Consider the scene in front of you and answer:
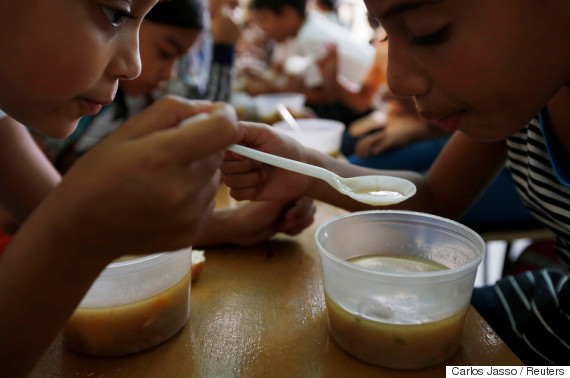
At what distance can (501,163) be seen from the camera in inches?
49.2

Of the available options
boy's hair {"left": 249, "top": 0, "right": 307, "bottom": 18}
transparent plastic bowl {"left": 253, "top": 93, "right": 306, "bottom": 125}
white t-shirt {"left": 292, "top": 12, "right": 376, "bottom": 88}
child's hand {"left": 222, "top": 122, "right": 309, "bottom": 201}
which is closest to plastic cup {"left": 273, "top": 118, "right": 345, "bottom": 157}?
transparent plastic bowl {"left": 253, "top": 93, "right": 306, "bottom": 125}

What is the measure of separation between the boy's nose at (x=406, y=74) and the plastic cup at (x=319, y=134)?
72cm

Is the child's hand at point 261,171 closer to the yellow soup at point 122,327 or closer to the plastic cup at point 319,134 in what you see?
the yellow soup at point 122,327

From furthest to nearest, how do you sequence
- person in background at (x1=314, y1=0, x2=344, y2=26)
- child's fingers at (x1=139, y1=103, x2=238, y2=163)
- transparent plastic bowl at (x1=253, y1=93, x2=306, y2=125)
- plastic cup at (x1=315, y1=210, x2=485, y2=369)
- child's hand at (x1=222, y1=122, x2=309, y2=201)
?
person in background at (x1=314, y1=0, x2=344, y2=26)
transparent plastic bowl at (x1=253, y1=93, x2=306, y2=125)
child's hand at (x1=222, y1=122, x2=309, y2=201)
plastic cup at (x1=315, y1=210, x2=485, y2=369)
child's fingers at (x1=139, y1=103, x2=238, y2=163)

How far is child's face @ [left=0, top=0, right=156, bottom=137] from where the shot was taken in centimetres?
67

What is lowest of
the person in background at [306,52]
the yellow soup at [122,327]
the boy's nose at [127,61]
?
the person in background at [306,52]

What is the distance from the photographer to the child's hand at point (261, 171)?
3.01ft

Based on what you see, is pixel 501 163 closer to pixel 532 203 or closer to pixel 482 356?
pixel 532 203

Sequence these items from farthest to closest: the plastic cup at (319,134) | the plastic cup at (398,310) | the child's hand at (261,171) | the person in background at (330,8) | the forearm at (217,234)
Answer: the person in background at (330,8)
the plastic cup at (319,134)
the forearm at (217,234)
the child's hand at (261,171)
the plastic cup at (398,310)

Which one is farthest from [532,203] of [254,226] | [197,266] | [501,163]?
[197,266]

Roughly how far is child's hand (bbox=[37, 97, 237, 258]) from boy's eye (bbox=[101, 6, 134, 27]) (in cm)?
29

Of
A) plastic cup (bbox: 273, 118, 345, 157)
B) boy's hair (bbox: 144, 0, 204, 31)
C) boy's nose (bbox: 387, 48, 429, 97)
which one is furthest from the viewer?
boy's hair (bbox: 144, 0, 204, 31)

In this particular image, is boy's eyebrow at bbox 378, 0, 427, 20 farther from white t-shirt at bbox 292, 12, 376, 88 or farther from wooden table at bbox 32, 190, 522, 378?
white t-shirt at bbox 292, 12, 376, 88

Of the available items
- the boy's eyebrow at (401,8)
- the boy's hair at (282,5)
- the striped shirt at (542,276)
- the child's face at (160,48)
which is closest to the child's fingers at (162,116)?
the boy's eyebrow at (401,8)
